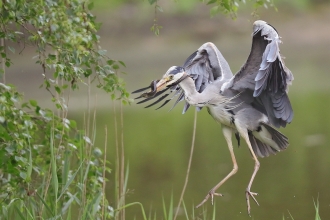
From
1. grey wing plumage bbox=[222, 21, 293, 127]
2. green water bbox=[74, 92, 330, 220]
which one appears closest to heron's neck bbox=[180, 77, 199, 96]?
grey wing plumage bbox=[222, 21, 293, 127]

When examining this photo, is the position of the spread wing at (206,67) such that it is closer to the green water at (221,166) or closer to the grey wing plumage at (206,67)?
the grey wing plumage at (206,67)

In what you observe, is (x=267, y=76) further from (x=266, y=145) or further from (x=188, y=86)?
(x=266, y=145)

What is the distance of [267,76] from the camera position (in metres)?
→ 4.52

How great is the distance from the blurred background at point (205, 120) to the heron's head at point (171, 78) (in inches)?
16.7

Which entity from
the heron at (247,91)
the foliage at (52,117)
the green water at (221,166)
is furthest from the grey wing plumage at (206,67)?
the green water at (221,166)

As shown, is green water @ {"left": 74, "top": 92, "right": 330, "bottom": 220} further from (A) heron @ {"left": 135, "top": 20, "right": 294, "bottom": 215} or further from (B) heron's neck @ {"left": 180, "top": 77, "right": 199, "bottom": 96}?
(B) heron's neck @ {"left": 180, "top": 77, "right": 199, "bottom": 96}

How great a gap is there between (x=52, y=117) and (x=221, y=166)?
502 cm

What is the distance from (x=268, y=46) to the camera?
4422 millimetres

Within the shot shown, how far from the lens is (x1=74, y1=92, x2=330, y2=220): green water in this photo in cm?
707

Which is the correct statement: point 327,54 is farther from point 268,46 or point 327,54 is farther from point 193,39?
point 268,46

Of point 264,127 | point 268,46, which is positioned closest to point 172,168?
point 264,127

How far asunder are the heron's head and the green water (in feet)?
4.71

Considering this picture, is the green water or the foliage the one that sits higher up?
the foliage

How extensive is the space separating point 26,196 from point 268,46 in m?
1.73
